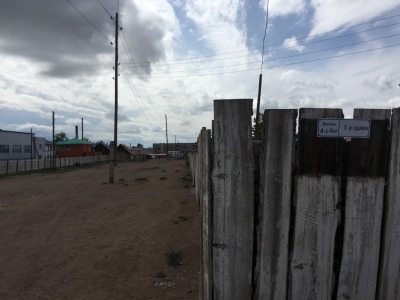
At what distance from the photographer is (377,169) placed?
206 cm

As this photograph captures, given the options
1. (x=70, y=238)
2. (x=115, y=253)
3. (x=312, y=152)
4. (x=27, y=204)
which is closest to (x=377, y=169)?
(x=312, y=152)

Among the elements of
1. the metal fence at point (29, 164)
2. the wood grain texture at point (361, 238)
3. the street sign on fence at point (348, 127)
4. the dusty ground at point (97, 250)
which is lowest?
the metal fence at point (29, 164)

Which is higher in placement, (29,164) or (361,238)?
(361,238)

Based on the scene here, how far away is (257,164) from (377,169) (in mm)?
776

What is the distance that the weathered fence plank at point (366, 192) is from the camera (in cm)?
206

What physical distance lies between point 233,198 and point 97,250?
14.3 feet

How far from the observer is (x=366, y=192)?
2061mm

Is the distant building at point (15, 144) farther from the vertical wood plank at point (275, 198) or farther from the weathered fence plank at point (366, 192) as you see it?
the weathered fence plank at point (366, 192)

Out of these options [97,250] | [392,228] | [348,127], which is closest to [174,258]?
[97,250]

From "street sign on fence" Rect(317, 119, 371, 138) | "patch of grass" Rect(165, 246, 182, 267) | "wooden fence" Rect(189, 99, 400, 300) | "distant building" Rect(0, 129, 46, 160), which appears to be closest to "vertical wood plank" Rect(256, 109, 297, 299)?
"wooden fence" Rect(189, 99, 400, 300)

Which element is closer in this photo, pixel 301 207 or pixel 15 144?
pixel 301 207

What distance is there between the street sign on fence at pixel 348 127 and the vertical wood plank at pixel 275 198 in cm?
23

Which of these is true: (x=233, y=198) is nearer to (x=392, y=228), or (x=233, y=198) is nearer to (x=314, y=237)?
(x=314, y=237)

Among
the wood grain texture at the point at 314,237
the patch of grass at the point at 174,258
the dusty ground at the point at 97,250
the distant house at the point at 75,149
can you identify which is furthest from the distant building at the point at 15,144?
the wood grain texture at the point at 314,237
